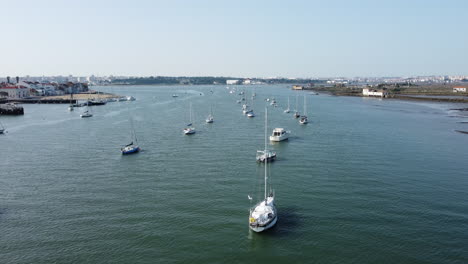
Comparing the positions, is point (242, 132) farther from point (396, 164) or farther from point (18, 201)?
point (18, 201)

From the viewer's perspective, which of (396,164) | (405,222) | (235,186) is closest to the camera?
(405,222)

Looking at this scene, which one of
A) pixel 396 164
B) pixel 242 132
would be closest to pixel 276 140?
pixel 242 132

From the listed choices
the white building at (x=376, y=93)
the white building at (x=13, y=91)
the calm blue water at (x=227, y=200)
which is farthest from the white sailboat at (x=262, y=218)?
the white building at (x=376, y=93)

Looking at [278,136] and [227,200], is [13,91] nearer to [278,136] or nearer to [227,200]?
[278,136]

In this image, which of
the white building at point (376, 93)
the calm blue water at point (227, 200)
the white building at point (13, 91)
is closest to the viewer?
the calm blue water at point (227, 200)

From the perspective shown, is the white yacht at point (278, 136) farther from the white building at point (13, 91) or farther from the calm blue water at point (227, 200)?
the white building at point (13, 91)

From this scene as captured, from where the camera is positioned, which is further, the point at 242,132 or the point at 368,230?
the point at 242,132

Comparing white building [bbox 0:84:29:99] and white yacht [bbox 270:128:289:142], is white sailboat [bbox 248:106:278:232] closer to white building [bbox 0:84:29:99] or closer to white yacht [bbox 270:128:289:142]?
white yacht [bbox 270:128:289:142]

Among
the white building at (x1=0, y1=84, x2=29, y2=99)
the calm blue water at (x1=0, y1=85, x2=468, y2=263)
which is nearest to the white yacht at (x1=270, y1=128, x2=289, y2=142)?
the calm blue water at (x1=0, y1=85, x2=468, y2=263)
